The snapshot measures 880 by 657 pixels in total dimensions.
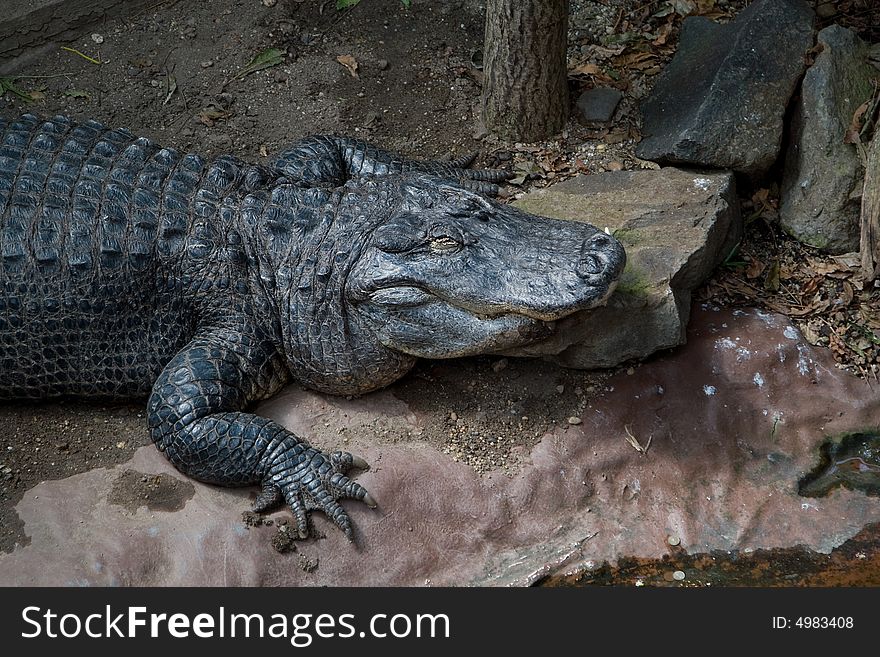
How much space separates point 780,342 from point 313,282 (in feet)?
7.14

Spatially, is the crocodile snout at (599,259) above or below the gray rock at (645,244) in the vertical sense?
above

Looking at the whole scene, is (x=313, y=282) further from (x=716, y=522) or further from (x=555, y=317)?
(x=716, y=522)

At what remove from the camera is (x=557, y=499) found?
411cm

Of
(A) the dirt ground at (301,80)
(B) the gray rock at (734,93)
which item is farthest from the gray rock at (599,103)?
(B) the gray rock at (734,93)

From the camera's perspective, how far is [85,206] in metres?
4.29

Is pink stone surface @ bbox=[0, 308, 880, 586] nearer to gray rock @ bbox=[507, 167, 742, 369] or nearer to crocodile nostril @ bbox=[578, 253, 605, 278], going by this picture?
gray rock @ bbox=[507, 167, 742, 369]

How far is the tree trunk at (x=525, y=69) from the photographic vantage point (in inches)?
197

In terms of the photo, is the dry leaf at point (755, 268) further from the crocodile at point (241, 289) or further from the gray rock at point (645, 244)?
the crocodile at point (241, 289)

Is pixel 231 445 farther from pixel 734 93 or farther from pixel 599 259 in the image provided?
pixel 734 93

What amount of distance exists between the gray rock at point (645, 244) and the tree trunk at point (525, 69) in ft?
1.97

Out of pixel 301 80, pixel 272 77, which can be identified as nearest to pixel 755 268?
pixel 301 80

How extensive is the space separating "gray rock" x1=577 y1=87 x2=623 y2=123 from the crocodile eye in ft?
5.75

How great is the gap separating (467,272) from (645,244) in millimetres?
940

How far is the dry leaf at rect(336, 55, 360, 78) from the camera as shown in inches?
228
